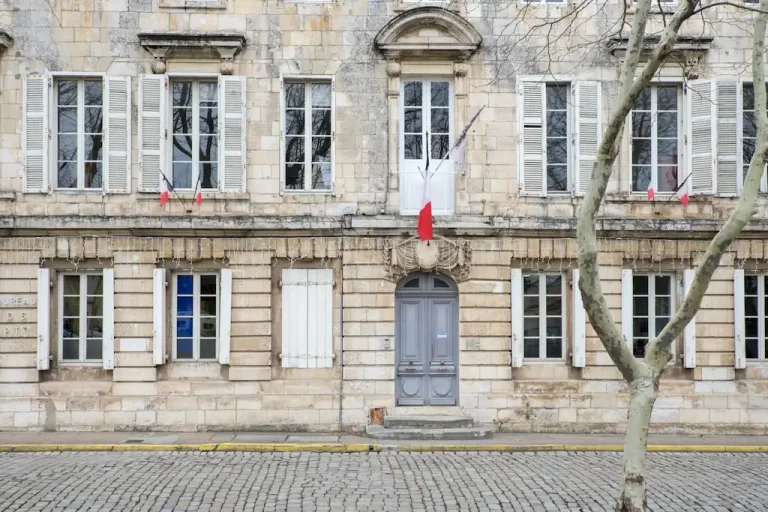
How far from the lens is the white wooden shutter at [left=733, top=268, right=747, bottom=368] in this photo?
14.9 m

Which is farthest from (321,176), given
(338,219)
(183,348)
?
(183,348)

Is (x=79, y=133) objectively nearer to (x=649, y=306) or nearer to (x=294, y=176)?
(x=294, y=176)

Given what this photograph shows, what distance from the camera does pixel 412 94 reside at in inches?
595

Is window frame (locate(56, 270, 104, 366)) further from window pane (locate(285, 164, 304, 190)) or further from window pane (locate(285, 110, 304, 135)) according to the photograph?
window pane (locate(285, 110, 304, 135))

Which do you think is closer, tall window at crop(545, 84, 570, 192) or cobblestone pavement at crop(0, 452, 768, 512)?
cobblestone pavement at crop(0, 452, 768, 512)

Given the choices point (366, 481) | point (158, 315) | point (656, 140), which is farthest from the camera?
point (656, 140)

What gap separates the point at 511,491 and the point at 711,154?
798 centimetres

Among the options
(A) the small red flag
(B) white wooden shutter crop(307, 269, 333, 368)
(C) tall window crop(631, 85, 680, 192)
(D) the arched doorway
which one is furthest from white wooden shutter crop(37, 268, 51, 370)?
(C) tall window crop(631, 85, 680, 192)

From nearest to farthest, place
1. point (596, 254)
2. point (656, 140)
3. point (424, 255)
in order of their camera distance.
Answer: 1. point (596, 254)
2. point (424, 255)
3. point (656, 140)

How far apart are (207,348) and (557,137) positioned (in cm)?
754

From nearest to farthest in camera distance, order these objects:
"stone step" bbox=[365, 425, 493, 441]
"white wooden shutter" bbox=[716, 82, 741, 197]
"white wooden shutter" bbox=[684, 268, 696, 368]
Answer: "stone step" bbox=[365, 425, 493, 441] < "white wooden shutter" bbox=[684, 268, 696, 368] < "white wooden shutter" bbox=[716, 82, 741, 197]

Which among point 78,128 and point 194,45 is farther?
point 78,128

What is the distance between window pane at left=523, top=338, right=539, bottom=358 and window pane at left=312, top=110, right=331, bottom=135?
5343 millimetres

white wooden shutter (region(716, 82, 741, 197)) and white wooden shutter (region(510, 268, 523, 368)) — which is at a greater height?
white wooden shutter (region(716, 82, 741, 197))
